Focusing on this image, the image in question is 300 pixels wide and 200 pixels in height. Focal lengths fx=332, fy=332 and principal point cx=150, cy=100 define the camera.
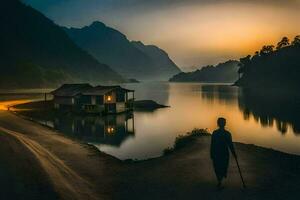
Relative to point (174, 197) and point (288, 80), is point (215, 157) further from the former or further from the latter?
point (288, 80)

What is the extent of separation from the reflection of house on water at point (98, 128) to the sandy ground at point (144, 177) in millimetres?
19140

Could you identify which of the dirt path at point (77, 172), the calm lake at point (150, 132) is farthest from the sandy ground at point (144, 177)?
the calm lake at point (150, 132)

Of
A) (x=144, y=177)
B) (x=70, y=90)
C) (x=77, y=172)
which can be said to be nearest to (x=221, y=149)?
(x=144, y=177)

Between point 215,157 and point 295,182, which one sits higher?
point 215,157

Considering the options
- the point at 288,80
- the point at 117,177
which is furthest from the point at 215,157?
the point at 288,80

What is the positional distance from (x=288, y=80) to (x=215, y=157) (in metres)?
187

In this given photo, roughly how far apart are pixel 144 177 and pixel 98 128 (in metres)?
36.7

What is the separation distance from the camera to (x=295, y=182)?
17219 millimetres

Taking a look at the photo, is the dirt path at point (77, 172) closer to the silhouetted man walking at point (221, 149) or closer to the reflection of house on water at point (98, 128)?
the silhouetted man walking at point (221, 149)

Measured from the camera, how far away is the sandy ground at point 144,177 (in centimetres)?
1502

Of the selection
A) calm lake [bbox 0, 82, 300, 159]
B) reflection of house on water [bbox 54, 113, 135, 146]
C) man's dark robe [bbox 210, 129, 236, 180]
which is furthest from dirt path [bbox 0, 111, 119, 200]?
reflection of house on water [bbox 54, 113, 135, 146]

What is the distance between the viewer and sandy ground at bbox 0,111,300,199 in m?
15.0

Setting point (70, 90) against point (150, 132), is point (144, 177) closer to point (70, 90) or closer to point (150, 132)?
point (150, 132)

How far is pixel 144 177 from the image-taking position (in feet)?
63.2
